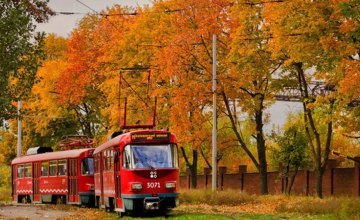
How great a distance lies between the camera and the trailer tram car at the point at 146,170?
2642cm

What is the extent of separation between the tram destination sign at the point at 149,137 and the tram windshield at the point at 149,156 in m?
0.24

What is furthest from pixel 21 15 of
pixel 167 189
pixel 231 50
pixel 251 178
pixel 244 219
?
pixel 251 178

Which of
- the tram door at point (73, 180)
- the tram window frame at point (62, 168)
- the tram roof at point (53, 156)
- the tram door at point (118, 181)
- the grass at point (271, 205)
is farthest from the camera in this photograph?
the tram window frame at point (62, 168)

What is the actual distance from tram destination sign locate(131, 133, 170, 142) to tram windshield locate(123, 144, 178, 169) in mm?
243

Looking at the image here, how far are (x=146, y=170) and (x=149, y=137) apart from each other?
1.15 m

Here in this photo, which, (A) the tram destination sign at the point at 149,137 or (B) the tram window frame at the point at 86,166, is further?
(B) the tram window frame at the point at 86,166

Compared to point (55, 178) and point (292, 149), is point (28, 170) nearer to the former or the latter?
point (55, 178)

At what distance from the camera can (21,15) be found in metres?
24.4

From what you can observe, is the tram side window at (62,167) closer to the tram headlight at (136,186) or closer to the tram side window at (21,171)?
the tram side window at (21,171)

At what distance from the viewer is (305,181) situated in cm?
4738

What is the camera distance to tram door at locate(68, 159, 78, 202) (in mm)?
39094

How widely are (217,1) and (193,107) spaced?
5874 millimetres

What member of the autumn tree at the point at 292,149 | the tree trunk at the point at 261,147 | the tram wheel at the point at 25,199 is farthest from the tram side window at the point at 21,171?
the autumn tree at the point at 292,149

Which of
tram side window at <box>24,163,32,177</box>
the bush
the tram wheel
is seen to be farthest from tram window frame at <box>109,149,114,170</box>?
the tram wheel
